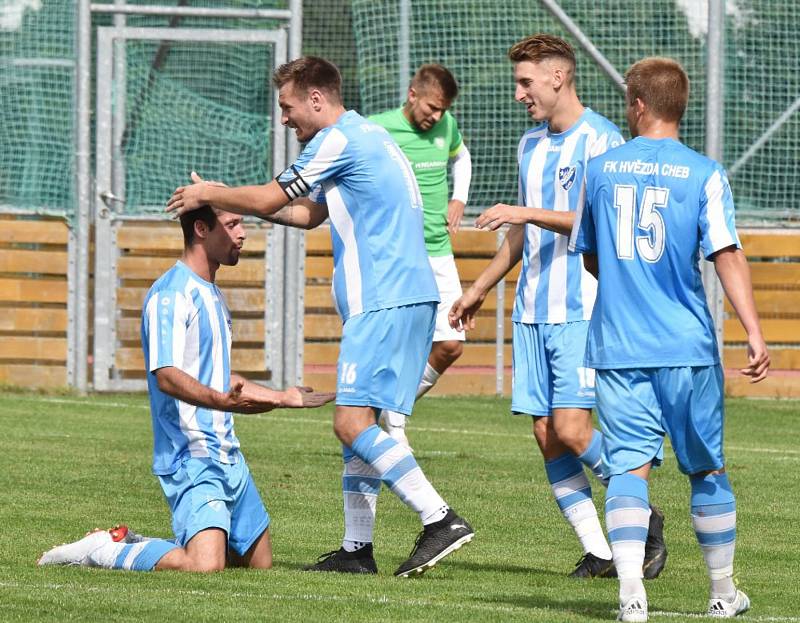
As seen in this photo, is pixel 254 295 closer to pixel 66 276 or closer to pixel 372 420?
pixel 66 276

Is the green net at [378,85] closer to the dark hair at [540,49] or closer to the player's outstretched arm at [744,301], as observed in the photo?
the dark hair at [540,49]

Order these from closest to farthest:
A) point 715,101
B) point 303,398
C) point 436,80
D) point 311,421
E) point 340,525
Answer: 1. point 303,398
2. point 340,525
3. point 436,80
4. point 311,421
5. point 715,101

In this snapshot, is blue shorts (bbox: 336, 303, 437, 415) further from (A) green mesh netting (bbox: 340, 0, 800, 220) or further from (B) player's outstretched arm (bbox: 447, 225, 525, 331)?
(A) green mesh netting (bbox: 340, 0, 800, 220)

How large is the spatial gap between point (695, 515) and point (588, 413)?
133cm

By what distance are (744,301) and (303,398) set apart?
60.3 inches

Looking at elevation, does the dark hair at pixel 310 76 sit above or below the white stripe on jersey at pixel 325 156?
above

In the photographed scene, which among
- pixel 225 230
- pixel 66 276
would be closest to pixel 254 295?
pixel 66 276

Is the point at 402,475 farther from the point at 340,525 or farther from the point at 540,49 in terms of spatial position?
the point at 540,49

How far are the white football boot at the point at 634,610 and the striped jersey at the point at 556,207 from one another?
6.10 feet

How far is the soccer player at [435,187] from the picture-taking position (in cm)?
1094

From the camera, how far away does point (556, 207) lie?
6.97 metres

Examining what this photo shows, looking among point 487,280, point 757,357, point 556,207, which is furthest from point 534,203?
point 757,357

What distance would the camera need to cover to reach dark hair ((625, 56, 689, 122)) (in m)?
5.47

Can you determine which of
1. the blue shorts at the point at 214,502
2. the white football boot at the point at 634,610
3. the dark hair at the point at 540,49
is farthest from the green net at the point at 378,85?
the white football boot at the point at 634,610
